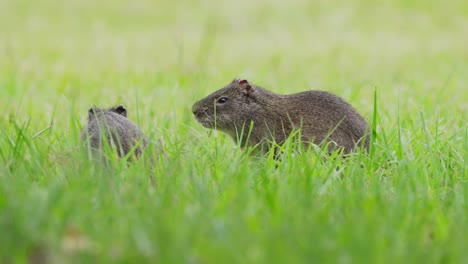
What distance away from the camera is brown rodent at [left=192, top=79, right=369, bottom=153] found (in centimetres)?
515

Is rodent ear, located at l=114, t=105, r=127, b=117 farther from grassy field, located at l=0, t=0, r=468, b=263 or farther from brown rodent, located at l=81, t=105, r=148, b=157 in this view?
brown rodent, located at l=81, t=105, r=148, b=157

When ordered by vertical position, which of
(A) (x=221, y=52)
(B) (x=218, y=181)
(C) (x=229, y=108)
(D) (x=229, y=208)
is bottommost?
(A) (x=221, y=52)

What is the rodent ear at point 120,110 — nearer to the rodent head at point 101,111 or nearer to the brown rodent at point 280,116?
the rodent head at point 101,111

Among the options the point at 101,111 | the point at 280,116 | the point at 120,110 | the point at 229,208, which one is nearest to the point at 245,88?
the point at 280,116

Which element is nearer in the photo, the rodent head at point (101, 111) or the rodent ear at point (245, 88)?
the rodent head at point (101, 111)

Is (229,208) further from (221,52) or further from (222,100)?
(221,52)

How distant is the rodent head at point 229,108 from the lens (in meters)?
5.66

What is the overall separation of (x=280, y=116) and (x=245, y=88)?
412mm

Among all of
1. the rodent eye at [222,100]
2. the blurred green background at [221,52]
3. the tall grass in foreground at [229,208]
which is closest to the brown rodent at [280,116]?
the rodent eye at [222,100]

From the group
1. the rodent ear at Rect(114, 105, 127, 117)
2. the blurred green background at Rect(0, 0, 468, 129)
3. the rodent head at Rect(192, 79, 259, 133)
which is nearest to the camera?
the rodent ear at Rect(114, 105, 127, 117)

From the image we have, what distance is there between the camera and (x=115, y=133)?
4363mm

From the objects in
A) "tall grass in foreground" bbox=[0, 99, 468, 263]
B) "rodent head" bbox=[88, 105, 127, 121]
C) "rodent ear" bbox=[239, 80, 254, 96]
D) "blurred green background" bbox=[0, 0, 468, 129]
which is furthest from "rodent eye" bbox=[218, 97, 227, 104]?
"tall grass in foreground" bbox=[0, 99, 468, 263]

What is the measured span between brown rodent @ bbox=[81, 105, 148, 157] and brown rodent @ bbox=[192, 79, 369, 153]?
670mm

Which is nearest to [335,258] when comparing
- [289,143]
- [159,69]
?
[289,143]
